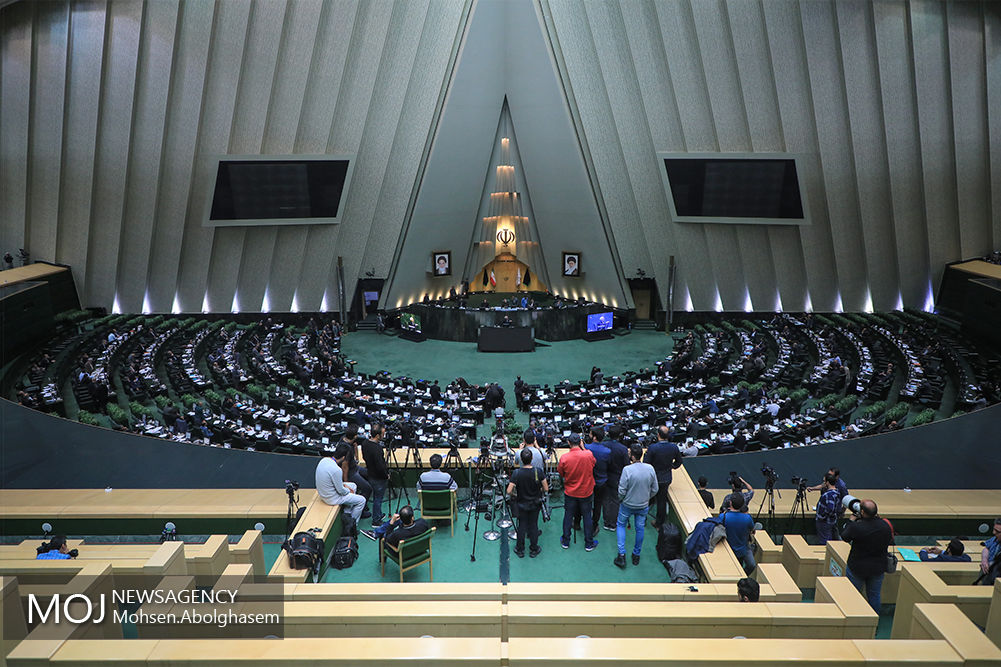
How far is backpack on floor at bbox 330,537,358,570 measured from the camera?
7.43m

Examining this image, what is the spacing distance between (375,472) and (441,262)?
70.5 feet

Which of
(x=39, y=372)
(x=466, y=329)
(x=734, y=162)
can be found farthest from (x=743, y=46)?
(x=39, y=372)

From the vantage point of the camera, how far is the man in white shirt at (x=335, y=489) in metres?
7.68

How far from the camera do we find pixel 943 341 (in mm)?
19828

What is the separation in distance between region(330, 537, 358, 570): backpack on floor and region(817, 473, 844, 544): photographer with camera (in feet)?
→ 18.6

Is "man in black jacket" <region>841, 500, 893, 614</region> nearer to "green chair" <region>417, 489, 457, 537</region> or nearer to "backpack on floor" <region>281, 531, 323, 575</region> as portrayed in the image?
"green chair" <region>417, 489, 457, 537</region>

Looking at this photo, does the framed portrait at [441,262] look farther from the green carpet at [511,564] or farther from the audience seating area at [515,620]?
the audience seating area at [515,620]

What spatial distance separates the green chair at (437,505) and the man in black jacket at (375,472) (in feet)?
1.99

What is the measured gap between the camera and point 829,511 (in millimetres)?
7832

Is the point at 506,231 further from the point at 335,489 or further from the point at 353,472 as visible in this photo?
the point at 335,489

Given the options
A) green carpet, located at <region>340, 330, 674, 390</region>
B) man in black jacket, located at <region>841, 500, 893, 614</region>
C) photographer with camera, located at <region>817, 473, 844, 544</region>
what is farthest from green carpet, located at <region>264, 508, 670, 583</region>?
green carpet, located at <region>340, 330, 674, 390</region>

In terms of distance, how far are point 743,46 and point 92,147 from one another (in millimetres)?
21414

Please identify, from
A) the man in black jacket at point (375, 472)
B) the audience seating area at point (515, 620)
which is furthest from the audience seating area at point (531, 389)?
the audience seating area at point (515, 620)

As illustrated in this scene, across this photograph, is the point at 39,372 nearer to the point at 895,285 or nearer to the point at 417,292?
the point at 417,292
